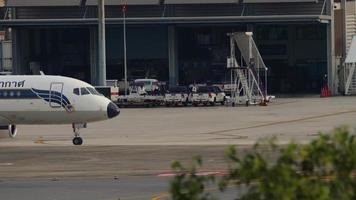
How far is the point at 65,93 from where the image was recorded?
119 ft

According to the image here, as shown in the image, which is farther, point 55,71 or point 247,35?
point 55,71

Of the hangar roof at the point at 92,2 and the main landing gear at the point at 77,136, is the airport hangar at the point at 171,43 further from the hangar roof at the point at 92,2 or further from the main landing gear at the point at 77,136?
the main landing gear at the point at 77,136

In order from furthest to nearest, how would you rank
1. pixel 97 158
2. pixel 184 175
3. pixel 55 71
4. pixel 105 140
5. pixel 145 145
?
pixel 55 71 → pixel 105 140 → pixel 145 145 → pixel 97 158 → pixel 184 175

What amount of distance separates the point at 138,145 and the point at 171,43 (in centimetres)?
5445

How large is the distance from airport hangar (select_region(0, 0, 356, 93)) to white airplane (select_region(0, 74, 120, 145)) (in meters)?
48.5

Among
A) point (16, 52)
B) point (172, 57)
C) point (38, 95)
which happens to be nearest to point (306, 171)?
point (38, 95)

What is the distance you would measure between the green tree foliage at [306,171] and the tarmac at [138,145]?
0.56 meters

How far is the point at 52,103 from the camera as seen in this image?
36062 millimetres

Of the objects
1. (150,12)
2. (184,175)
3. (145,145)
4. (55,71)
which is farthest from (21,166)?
(55,71)

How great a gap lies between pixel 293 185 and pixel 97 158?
2428 cm

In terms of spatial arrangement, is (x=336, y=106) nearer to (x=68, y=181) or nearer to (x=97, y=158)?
(x=97, y=158)

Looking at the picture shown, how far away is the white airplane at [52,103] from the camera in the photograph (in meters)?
36.2

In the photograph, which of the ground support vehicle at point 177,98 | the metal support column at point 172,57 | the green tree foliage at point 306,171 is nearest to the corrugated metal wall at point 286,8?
the metal support column at point 172,57

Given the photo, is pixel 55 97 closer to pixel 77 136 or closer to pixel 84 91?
pixel 84 91
